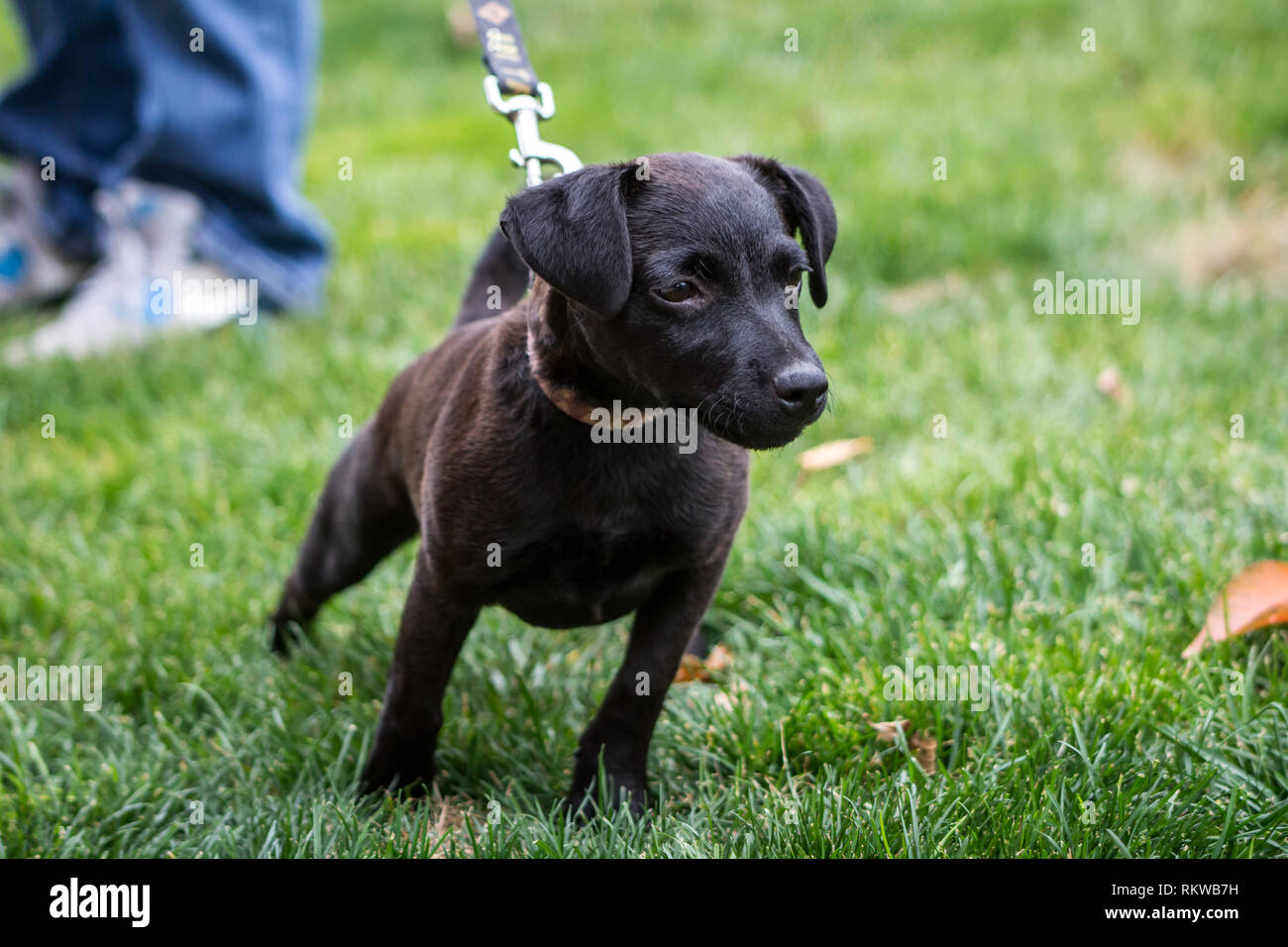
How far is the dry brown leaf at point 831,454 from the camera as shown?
13.3 ft

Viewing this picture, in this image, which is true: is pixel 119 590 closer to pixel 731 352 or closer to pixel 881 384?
pixel 731 352

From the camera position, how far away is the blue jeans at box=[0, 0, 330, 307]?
5.25 meters

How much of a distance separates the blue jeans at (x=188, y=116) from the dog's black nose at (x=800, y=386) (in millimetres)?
4099

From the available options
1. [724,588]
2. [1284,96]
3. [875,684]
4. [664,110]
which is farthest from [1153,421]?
[664,110]

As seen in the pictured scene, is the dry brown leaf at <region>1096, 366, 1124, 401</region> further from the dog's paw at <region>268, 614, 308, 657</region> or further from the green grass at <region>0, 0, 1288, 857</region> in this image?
the dog's paw at <region>268, 614, 308, 657</region>

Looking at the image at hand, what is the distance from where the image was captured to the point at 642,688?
246 centimetres

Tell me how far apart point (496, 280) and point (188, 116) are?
117 inches

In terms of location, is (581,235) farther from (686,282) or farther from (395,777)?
(395,777)

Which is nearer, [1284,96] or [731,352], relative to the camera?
[731,352]

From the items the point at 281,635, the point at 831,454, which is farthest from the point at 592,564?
the point at 831,454

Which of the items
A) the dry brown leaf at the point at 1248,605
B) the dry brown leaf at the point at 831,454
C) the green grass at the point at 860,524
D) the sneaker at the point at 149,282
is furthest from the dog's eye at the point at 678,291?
the sneaker at the point at 149,282

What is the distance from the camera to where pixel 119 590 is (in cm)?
355

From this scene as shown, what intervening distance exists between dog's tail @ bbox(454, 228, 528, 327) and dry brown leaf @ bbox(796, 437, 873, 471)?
1365 mm
